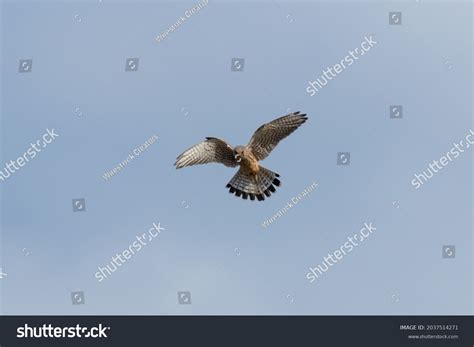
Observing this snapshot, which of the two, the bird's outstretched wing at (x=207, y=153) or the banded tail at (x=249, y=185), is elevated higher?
the bird's outstretched wing at (x=207, y=153)

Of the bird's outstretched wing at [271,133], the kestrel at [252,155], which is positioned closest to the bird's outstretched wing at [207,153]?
the kestrel at [252,155]

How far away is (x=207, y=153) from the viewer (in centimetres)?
2166

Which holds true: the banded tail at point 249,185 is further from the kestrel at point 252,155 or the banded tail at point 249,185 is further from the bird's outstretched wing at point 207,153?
the bird's outstretched wing at point 207,153

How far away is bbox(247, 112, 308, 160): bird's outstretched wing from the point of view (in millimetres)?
22000

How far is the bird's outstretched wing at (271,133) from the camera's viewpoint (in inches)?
866

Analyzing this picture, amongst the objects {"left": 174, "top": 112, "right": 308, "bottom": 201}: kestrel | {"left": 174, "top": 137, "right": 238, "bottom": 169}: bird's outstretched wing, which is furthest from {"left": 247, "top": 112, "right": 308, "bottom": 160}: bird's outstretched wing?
{"left": 174, "top": 137, "right": 238, "bottom": 169}: bird's outstretched wing

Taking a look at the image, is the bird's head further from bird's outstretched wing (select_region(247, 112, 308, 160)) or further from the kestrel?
bird's outstretched wing (select_region(247, 112, 308, 160))

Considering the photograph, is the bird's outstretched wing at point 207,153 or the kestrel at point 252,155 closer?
the bird's outstretched wing at point 207,153

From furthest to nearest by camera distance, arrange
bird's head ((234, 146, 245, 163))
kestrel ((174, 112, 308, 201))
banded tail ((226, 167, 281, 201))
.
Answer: banded tail ((226, 167, 281, 201)) → bird's head ((234, 146, 245, 163)) → kestrel ((174, 112, 308, 201))
